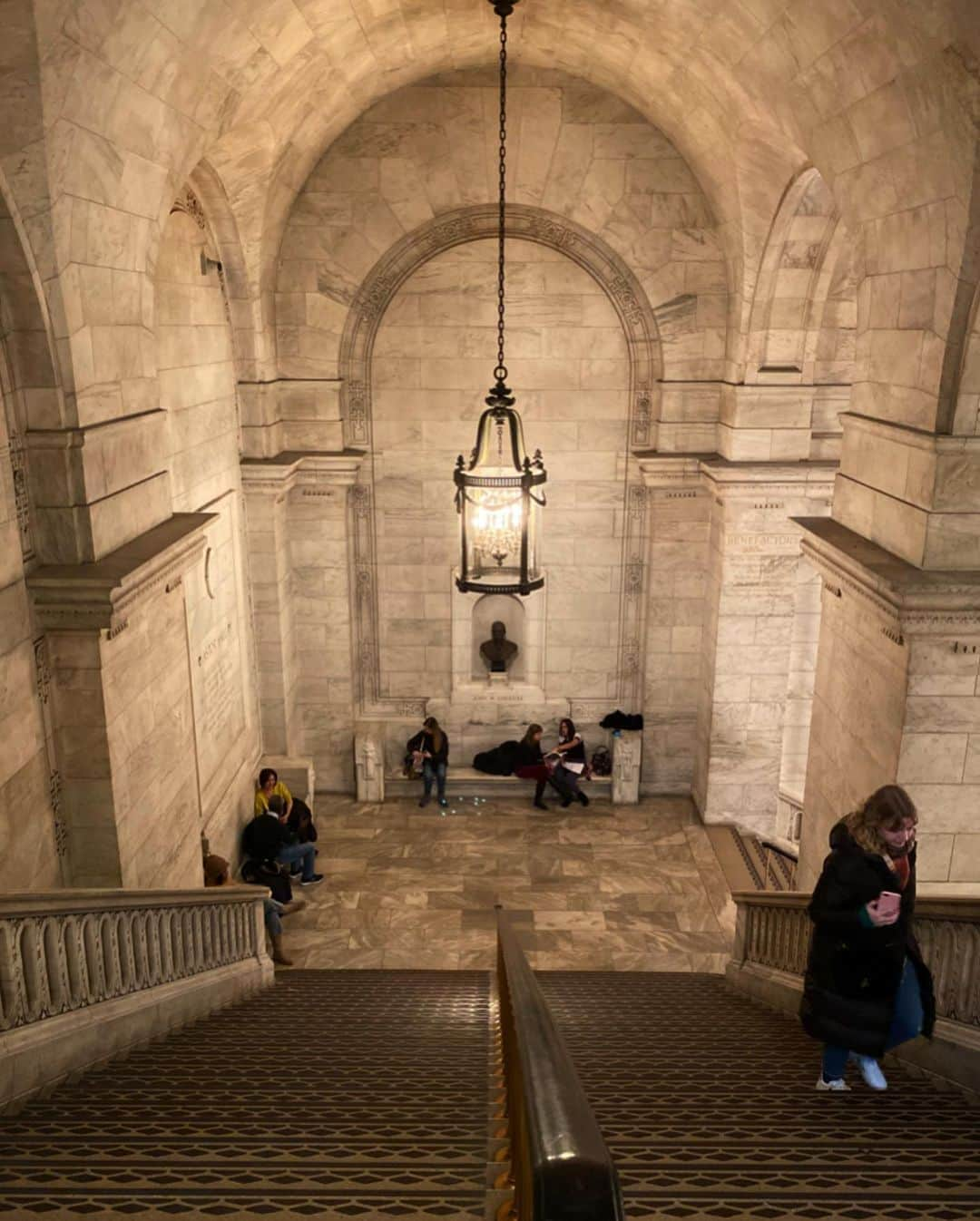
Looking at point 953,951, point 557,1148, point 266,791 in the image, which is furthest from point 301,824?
point 557,1148

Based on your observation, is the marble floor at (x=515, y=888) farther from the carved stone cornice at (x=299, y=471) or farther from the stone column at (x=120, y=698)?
the carved stone cornice at (x=299, y=471)

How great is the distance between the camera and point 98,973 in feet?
15.1

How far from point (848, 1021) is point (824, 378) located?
7.88 metres

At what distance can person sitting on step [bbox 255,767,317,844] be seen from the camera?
9719 millimetres

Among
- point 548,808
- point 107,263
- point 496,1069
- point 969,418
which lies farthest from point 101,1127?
point 548,808

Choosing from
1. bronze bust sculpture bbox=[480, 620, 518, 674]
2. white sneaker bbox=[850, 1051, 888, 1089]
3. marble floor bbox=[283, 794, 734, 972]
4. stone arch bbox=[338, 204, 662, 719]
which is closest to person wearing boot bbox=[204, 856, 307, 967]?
marble floor bbox=[283, 794, 734, 972]

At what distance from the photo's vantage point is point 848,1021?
3871 mm

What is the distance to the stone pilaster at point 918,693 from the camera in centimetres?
580

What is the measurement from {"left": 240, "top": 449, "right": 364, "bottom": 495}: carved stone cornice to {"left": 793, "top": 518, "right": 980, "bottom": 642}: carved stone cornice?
600cm

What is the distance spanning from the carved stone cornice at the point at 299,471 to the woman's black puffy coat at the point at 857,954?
7695 mm

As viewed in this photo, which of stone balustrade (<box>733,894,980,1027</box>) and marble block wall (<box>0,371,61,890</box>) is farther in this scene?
marble block wall (<box>0,371,61,890</box>)

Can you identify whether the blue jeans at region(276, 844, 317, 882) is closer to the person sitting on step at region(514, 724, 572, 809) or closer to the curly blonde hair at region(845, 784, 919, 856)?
the person sitting on step at region(514, 724, 572, 809)

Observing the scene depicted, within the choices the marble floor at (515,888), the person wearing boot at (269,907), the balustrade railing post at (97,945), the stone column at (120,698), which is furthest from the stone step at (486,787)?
the balustrade railing post at (97,945)

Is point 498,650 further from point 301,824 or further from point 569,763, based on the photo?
point 301,824
